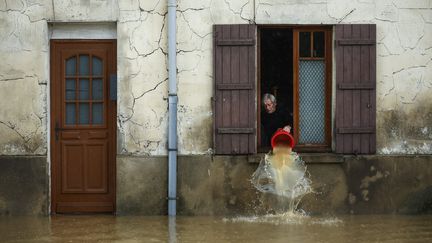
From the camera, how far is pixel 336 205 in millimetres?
11844

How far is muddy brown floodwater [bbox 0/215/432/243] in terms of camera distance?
9.94 metres

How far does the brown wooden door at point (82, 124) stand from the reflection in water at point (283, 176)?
205cm

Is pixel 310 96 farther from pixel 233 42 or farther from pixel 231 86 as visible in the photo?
pixel 233 42

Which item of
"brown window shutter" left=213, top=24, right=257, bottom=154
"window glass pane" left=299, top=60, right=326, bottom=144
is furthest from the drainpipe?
"window glass pane" left=299, top=60, right=326, bottom=144

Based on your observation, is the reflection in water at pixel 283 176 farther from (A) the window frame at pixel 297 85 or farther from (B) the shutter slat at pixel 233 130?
(B) the shutter slat at pixel 233 130

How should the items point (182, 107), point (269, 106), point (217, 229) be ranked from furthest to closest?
point (269, 106)
point (182, 107)
point (217, 229)

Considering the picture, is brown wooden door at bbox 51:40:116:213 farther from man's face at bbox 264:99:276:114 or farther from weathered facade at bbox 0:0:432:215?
man's face at bbox 264:99:276:114

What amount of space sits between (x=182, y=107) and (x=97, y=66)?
4.35ft

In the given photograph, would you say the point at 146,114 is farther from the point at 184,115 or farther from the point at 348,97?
the point at 348,97

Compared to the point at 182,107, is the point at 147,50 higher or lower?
higher

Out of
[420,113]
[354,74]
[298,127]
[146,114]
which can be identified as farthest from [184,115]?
[420,113]

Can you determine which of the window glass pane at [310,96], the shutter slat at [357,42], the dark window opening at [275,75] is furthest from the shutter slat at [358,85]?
the dark window opening at [275,75]

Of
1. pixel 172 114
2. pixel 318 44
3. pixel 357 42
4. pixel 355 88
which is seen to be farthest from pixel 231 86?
pixel 357 42

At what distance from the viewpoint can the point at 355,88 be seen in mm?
11758
